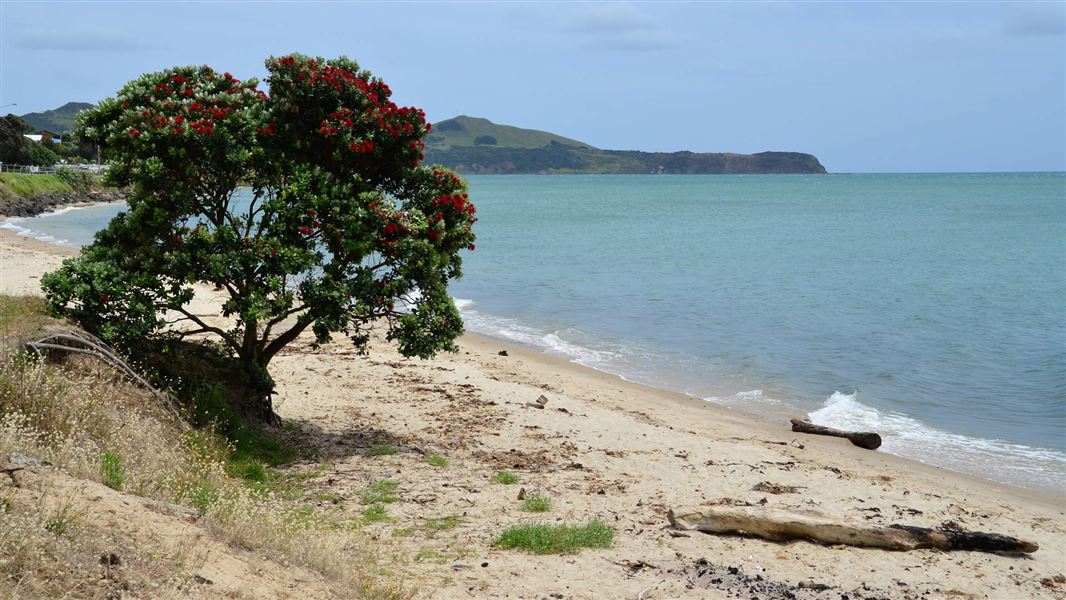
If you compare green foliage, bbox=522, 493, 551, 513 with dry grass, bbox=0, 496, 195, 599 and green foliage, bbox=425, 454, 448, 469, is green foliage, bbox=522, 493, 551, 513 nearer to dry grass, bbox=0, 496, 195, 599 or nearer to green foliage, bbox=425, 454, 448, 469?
green foliage, bbox=425, 454, 448, 469

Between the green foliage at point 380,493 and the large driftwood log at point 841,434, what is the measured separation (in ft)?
27.4

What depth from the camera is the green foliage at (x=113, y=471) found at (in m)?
7.57

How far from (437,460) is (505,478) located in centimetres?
111

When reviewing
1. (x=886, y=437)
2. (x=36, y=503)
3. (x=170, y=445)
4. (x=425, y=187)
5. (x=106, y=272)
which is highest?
(x=425, y=187)

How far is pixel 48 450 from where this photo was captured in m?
7.84

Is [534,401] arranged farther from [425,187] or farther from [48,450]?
[48,450]

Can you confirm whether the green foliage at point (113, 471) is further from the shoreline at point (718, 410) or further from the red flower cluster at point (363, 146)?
the shoreline at point (718, 410)

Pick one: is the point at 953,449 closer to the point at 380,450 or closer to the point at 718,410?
the point at 718,410

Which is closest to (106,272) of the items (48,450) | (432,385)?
(48,450)

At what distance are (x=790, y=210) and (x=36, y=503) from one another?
332 ft

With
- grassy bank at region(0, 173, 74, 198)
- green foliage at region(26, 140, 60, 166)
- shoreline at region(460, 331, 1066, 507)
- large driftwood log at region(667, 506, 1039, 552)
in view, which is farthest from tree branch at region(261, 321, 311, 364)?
green foliage at region(26, 140, 60, 166)

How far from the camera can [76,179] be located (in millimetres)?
84688

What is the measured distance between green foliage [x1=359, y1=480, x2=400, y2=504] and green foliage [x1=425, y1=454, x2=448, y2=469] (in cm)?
94

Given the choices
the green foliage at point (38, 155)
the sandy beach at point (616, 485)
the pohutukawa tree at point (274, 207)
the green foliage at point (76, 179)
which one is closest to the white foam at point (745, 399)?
the sandy beach at point (616, 485)
